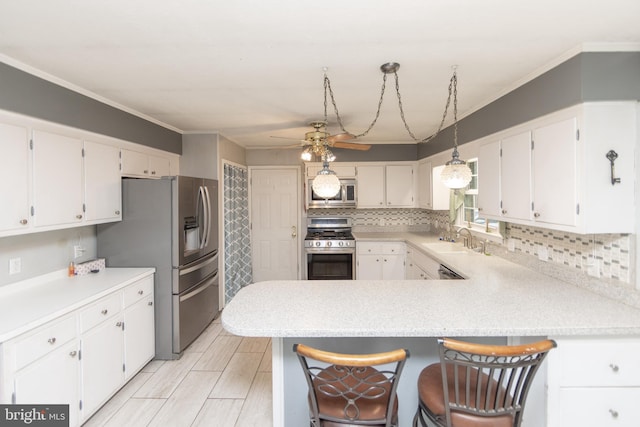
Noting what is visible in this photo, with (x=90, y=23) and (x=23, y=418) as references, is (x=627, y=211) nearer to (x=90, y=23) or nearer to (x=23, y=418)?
(x=90, y=23)

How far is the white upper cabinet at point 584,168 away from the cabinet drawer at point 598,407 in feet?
2.65

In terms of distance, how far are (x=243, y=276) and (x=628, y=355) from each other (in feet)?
13.9

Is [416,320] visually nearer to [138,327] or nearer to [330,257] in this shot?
[138,327]

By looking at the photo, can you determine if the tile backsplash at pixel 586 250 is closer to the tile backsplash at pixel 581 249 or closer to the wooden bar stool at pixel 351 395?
the tile backsplash at pixel 581 249

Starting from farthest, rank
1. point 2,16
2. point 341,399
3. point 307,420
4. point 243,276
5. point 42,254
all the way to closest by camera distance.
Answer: point 243,276 < point 42,254 < point 307,420 < point 2,16 < point 341,399

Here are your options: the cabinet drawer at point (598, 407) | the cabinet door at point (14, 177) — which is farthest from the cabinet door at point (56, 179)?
the cabinet drawer at point (598, 407)

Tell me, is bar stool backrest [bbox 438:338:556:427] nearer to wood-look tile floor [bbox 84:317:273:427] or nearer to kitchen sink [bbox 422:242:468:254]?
wood-look tile floor [bbox 84:317:273:427]

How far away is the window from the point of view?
11.1ft

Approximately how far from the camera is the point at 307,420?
1.78m

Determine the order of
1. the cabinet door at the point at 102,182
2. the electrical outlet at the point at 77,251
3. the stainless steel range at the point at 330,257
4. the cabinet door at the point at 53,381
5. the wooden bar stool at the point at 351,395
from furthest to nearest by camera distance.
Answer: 1. the stainless steel range at the point at 330,257
2. the electrical outlet at the point at 77,251
3. the cabinet door at the point at 102,182
4. the cabinet door at the point at 53,381
5. the wooden bar stool at the point at 351,395

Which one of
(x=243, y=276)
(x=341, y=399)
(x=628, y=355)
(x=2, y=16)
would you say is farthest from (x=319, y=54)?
(x=243, y=276)

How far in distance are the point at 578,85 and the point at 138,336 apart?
3.58m

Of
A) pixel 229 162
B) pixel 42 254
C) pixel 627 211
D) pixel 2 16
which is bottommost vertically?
pixel 42 254

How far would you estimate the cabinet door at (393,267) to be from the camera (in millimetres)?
4477
